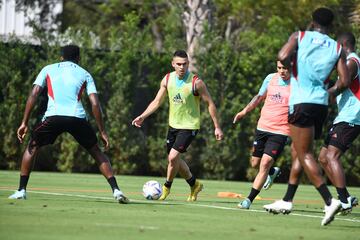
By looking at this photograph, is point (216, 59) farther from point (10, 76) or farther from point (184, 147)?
point (184, 147)

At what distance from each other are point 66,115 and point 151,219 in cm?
290

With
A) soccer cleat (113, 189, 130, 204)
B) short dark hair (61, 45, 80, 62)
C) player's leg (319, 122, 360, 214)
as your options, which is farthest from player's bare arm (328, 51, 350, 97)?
short dark hair (61, 45, 80, 62)

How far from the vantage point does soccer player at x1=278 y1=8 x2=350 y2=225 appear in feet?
37.4

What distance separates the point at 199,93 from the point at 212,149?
395 inches

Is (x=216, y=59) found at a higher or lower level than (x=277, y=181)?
higher

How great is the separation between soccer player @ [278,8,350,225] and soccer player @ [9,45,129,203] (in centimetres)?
330

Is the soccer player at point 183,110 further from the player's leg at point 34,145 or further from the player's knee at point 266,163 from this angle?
the player's leg at point 34,145

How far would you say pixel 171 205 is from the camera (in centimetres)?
1413

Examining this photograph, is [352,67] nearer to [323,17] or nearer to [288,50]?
[323,17]

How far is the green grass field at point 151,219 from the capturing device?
1002cm

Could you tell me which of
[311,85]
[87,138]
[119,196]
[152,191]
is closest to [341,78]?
[311,85]

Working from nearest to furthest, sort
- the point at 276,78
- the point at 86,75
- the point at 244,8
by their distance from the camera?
the point at 86,75 < the point at 276,78 < the point at 244,8

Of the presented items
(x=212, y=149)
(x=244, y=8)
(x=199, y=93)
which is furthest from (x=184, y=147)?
(x=244, y=8)

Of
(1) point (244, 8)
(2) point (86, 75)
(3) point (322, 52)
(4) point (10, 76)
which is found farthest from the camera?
(1) point (244, 8)
